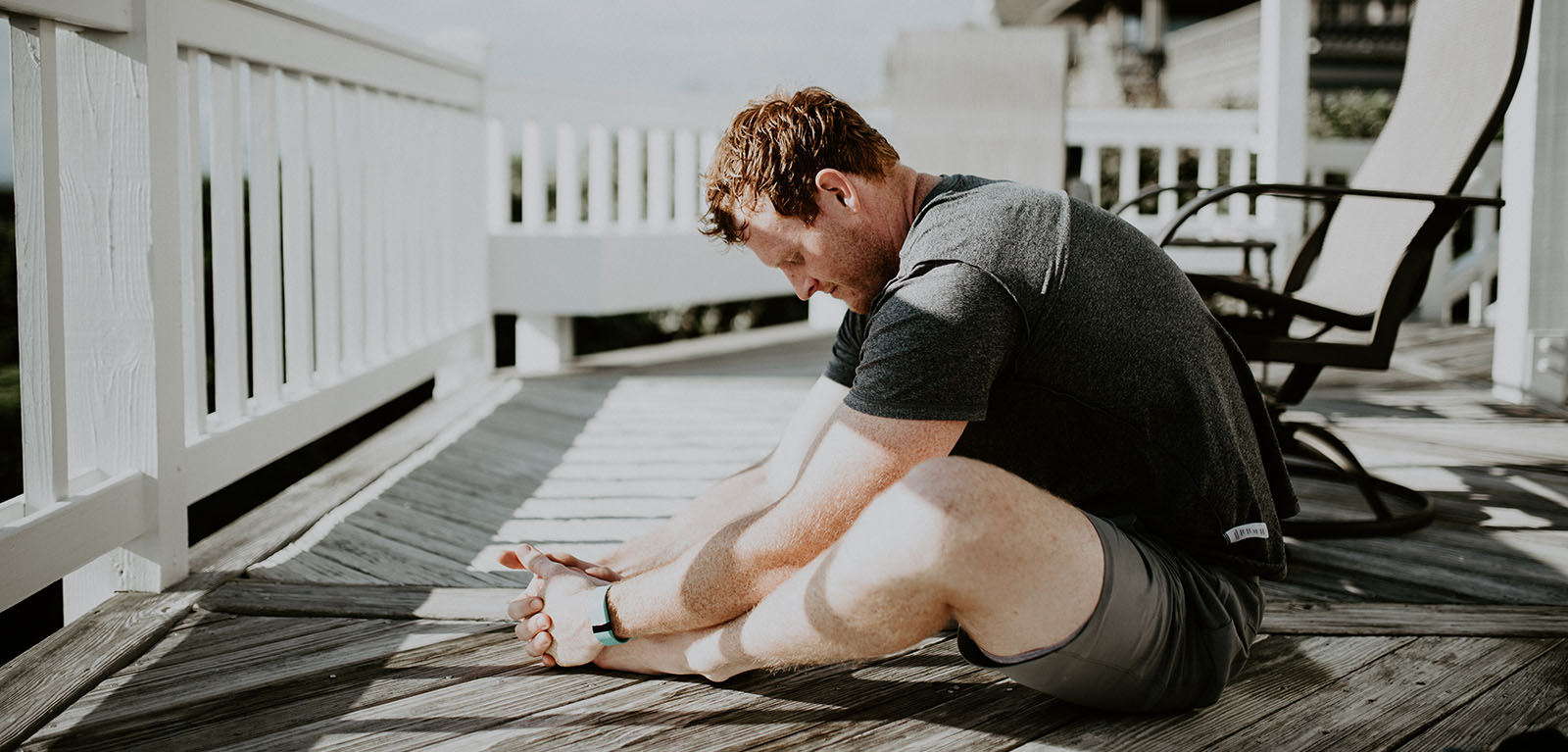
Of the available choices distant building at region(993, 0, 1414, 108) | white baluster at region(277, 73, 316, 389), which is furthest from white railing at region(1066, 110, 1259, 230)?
distant building at region(993, 0, 1414, 108)

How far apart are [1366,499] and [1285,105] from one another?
10.5 ft

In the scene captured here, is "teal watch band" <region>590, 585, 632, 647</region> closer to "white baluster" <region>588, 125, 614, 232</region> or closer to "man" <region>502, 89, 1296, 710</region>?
"man" <region>502, 89, 1296, 710</region>

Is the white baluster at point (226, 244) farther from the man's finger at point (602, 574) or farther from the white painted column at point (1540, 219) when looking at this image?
the white painted column at point (1540, 219)

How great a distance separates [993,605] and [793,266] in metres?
0.53

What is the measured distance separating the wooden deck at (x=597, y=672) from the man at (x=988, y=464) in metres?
0.10

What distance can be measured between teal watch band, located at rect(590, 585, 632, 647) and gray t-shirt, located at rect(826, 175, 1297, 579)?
1.60 feet

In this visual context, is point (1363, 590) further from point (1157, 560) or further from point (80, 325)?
point (80, 325)

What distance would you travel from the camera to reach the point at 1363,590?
2.08 m

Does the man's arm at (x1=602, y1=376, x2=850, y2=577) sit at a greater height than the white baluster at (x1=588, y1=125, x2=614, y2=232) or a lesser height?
lesser

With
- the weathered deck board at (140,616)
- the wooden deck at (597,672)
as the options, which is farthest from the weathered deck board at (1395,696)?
the weathered deck board at (140,616)

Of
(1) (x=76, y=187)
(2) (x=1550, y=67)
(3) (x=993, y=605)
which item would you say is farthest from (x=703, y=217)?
(2) (x=1550, y=67)

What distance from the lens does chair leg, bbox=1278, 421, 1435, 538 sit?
2.31m

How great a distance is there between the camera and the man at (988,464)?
4.30 feet

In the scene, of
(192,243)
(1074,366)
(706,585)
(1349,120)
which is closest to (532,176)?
(192,243)
